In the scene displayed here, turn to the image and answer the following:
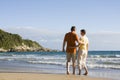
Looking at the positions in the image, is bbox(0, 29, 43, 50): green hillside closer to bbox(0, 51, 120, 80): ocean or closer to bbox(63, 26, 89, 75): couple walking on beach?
bbox(0, 51, 120, 80): ocean

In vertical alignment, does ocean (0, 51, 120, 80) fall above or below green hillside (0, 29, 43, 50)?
below

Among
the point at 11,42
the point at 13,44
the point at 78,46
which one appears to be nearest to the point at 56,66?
the point at 78,46

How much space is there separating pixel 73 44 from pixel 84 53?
56 centimetres

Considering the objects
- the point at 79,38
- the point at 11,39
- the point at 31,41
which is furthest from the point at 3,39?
the point at 79,38

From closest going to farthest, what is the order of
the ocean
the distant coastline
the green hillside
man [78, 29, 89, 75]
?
man [78, 29, 89, 75], the ocean, the distant coastline, the green hillside

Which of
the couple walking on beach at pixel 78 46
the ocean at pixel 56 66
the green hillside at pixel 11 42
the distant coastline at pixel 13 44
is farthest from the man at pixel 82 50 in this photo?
the green hillside at pixel 11 42

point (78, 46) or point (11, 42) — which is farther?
point (11, 42)

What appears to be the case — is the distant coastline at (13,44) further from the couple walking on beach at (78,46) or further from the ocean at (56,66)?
the couple walking on beach at (78,46)

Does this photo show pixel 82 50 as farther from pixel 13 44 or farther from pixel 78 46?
pixel 13 44

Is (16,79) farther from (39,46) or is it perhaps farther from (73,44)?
(39,46)

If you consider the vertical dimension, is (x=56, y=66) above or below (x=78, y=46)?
below

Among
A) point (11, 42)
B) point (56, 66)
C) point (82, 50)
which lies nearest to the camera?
point (82, 50)

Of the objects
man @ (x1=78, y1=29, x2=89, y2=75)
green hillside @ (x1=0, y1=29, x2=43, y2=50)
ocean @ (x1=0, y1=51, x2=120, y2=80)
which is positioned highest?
green hillside @ (x1=0, y1=29, x2=43, y2=50)

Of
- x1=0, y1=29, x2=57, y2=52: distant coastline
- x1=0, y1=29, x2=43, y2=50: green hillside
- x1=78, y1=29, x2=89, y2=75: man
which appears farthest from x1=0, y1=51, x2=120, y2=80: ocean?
x1=0, y1=29, x2=43, y2=50: green hillside
